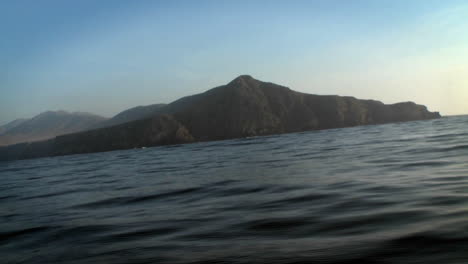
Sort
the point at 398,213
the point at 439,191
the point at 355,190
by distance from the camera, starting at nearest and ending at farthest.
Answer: the point at 398,213
the point at 439,191
the point at 355,190

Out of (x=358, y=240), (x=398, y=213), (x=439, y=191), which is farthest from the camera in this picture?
(x=439, y=191)

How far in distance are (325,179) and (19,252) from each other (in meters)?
12.5

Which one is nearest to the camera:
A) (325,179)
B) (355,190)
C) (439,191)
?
(439,191)

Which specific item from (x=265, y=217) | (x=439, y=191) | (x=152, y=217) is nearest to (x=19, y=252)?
(x=152, y=217)

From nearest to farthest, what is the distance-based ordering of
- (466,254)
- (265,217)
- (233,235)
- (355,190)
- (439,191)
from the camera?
(466,254) → (233,235) → (265,217) → (439,191) → (355,190)

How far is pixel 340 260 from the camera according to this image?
Result: 655 centimetres

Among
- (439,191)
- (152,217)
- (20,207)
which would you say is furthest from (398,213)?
(20,207)

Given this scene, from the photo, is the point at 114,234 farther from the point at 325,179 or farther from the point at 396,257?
the point at 325,179

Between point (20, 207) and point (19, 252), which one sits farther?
point (20, 207)

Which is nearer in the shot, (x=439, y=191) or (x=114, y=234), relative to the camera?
(x=114, y=234)

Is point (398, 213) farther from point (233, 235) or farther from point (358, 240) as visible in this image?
point (233, 235)

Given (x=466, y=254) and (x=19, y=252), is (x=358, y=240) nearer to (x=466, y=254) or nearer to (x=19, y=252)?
(x=466, y=254)

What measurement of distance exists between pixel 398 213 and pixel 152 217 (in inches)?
284

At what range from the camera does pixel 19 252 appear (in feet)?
30.2
